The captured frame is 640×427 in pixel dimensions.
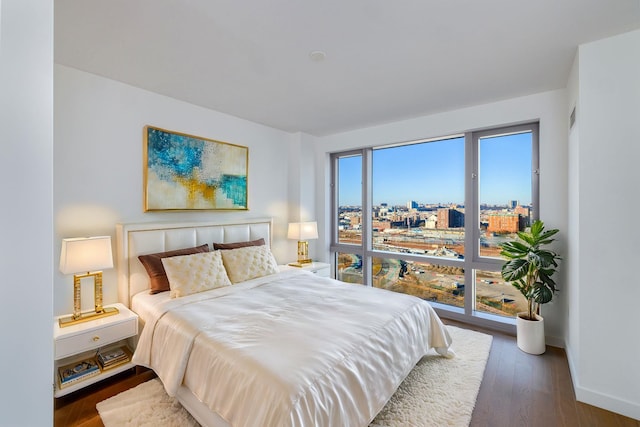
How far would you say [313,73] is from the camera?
249 cm

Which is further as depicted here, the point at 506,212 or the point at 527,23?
the point at 506,212

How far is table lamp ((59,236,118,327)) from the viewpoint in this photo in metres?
2.14

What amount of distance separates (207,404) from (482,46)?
2.95 m

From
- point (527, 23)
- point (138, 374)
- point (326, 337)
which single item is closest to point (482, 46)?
point (527, 23)

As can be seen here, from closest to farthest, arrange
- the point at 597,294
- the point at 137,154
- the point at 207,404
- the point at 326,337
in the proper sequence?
the point at 207,404, the point at 326,337, the point at 597,294, the point at 137,154

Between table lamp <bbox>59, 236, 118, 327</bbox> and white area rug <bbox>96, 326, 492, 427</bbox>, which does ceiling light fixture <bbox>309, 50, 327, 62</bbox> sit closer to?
table lamp <bbox>59, 236, 118, 327</bbox>

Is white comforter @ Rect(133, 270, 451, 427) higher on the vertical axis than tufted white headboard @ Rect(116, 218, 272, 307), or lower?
lower

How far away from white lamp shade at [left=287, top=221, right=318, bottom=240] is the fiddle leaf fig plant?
2392 mm

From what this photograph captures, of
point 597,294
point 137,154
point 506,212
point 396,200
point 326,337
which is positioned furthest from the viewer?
point 396,200

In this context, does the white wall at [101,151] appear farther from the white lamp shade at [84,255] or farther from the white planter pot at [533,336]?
the white planter pot at [533,336]

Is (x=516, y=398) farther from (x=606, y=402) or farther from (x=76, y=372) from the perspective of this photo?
(x=76, y=372)

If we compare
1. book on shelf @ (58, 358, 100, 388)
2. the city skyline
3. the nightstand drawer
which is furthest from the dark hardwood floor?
the city skyline

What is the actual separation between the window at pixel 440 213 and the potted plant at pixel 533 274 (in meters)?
0.51

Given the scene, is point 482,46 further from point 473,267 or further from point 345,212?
point 345,212
